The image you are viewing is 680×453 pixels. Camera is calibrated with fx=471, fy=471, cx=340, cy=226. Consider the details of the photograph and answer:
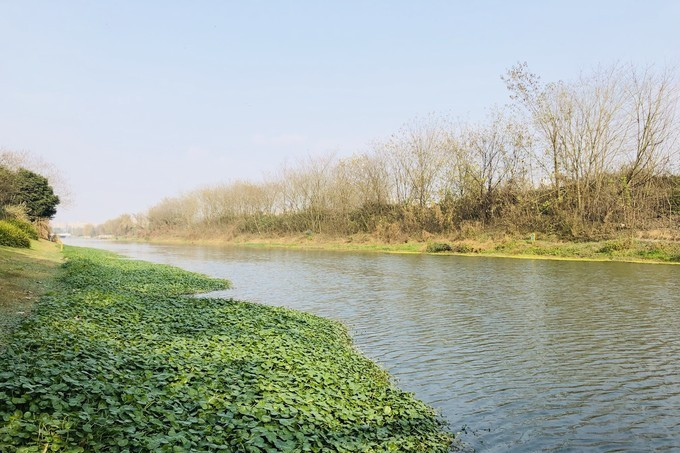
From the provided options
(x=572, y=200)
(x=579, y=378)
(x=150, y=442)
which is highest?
(x=572, y=200)

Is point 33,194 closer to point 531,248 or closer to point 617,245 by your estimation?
point 531,248

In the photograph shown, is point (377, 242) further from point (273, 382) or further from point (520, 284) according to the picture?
point (273, 382)

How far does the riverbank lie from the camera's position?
33.2 metres

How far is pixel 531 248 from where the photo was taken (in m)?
40.1

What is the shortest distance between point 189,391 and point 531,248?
3845cm

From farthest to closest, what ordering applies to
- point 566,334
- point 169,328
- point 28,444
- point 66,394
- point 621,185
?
point 621,185
point 566,334
point 169,328
point 66,394
point 28,444

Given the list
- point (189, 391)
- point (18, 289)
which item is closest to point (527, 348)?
point (189, 391)

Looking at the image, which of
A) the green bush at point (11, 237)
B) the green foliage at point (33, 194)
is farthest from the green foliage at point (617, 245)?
the green foliage at point (33, 194)

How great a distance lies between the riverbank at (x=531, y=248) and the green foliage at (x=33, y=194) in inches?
1159

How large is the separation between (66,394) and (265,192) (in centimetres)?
8130

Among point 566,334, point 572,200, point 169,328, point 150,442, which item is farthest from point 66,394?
point 572,200

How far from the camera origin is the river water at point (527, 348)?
7.10 meters

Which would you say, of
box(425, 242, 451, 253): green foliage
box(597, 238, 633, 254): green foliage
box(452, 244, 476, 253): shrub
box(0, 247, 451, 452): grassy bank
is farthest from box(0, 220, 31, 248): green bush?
box(597, 238, 633, 254): green foliage

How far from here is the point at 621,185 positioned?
4322 centimetres
